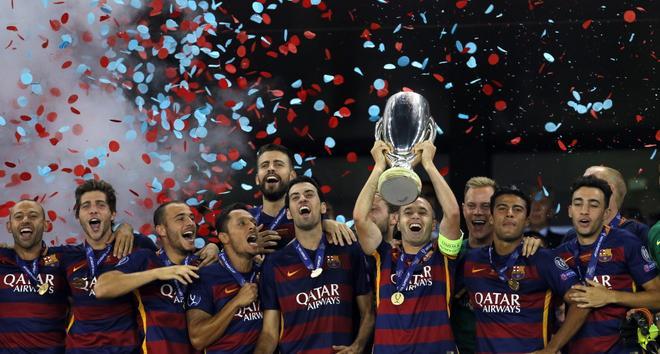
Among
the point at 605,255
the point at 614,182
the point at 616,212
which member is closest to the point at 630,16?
the point at 614,182

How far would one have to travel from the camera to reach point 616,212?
16.2ft

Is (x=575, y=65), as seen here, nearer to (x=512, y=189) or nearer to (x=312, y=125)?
(x=312, y=125)

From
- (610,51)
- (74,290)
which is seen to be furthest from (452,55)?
(74,290)

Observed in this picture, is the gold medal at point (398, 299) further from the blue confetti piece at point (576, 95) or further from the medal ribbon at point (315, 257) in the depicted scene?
the blue confetti piece at point (576, 95)

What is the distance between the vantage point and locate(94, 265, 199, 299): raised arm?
4.59 meters

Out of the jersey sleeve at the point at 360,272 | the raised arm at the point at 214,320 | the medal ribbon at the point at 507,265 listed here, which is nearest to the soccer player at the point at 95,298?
the raised arm at the point at 214,320

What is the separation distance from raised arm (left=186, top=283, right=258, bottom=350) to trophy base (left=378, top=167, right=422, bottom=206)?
892 millimetres

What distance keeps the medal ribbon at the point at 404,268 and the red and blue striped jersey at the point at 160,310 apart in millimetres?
957

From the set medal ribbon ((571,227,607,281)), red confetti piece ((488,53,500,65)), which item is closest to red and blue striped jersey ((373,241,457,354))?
medal ribbon ((571,227,607,281))

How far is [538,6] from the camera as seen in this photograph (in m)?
6.97

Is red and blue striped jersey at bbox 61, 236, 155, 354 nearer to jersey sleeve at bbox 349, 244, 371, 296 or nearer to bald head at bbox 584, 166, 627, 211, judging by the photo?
jersey sleeve at bbox 349, 244, 371, 296

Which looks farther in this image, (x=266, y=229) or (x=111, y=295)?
(x=266, y=229)

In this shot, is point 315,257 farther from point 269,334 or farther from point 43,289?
point 43,289

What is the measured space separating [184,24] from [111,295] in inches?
109
